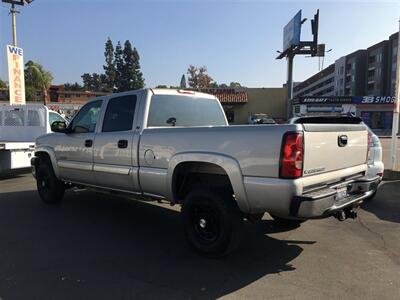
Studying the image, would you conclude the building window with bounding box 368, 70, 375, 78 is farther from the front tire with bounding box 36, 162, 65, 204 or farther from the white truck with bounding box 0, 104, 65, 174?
the front tire with bounding box 36, 162, 65, 204

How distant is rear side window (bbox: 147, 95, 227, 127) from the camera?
230 inches

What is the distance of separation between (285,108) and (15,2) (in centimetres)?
2635

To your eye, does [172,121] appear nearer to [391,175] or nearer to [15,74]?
[391,175]

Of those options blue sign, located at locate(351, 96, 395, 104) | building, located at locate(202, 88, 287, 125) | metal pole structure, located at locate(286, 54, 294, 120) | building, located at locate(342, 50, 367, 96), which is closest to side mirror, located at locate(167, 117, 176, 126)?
metal pole structure, located at locate(286, 54, 294, 120)

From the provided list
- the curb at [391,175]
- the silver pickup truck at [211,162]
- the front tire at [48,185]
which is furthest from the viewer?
the curb at [391,175]

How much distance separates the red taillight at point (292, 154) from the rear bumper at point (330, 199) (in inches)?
10.3

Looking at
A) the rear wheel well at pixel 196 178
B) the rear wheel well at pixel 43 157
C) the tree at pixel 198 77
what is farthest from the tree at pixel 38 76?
the rear wheel well at pixel 196 178

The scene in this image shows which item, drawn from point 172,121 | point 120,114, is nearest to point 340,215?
point 172,121

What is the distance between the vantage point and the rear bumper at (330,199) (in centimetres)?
399

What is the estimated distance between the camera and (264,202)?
4223 millimetres

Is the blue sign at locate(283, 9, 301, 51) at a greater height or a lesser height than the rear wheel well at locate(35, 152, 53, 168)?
greater

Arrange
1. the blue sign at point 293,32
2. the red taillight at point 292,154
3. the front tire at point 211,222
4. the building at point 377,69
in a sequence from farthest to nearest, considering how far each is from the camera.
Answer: the building at point 377,69 < the blue sign at point 293,32 < the front tire at point 211,222 < the red taillight at point 292,154

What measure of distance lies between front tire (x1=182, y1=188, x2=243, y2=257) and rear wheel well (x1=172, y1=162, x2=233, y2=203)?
0.64 ft

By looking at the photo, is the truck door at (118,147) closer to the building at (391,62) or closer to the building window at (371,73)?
the building at (391,62)
